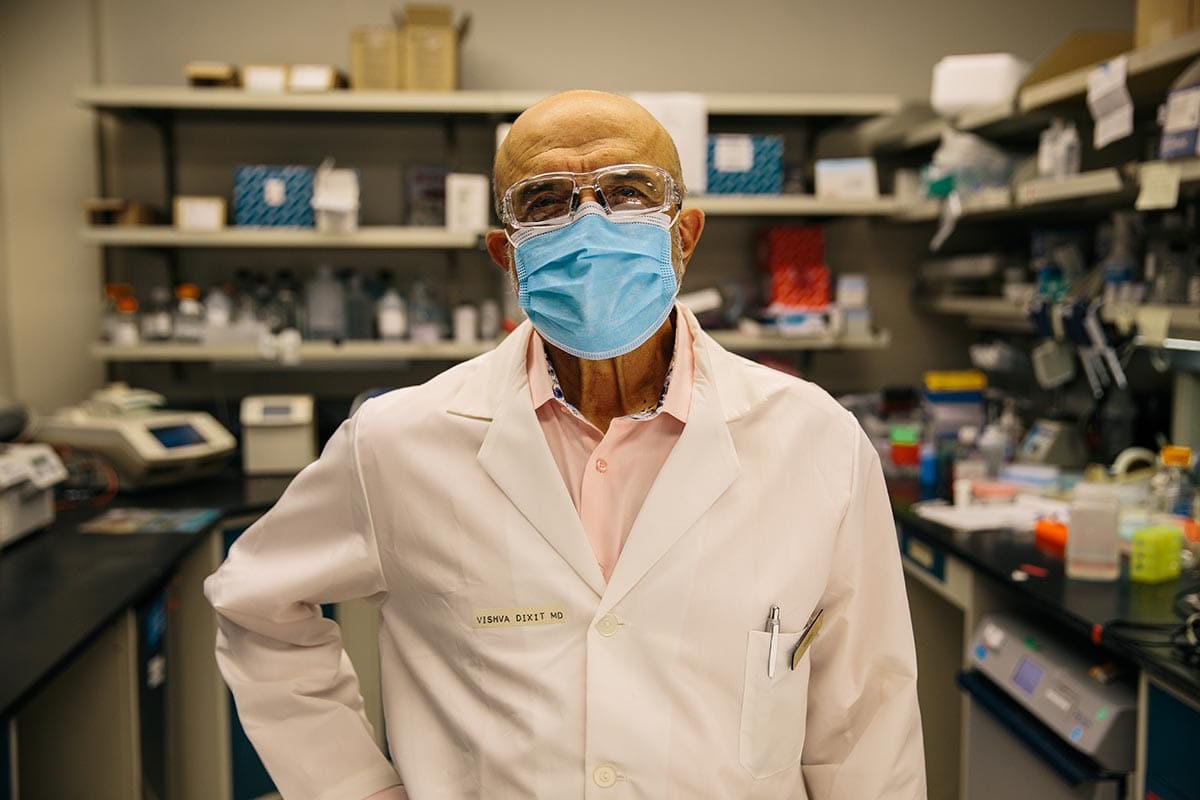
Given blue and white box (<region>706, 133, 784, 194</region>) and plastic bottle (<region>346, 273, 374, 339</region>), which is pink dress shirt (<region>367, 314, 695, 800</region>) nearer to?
blue and white box (<region>706, 133, 784, 194</region>)

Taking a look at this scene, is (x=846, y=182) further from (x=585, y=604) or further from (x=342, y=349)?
(x=585, y=604)

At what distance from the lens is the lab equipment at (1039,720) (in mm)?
1918

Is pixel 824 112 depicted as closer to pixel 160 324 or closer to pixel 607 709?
pixel 160 324

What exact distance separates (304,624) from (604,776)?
44 cm

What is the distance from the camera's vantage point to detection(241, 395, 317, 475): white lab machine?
356 cm

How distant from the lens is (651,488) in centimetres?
113

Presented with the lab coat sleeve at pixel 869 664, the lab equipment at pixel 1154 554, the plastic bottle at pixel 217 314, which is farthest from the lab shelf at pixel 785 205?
the lab coat sleeve at pixel 869 664

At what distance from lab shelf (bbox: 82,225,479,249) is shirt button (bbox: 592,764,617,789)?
106 inches

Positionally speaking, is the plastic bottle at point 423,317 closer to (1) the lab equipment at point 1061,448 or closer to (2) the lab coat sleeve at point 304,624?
(1) the lab equipment at point 1061,448

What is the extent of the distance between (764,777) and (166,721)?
2.16 meters

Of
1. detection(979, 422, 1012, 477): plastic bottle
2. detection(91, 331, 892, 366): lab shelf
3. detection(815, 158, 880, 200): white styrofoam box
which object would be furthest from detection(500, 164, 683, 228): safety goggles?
detection(815, 158, 880, 200): white styrofoam box

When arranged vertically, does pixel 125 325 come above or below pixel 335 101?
below

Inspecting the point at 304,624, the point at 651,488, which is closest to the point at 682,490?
the point at 651,488

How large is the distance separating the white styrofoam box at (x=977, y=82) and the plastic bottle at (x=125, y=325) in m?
2.77
